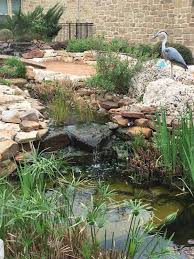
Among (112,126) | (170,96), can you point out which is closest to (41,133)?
(112,126)

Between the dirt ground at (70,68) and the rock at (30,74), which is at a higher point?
the rock at (30,74)

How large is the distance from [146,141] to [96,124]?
3.87ft

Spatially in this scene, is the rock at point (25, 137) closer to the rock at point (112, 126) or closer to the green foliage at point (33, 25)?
the rock at point (112, 126)

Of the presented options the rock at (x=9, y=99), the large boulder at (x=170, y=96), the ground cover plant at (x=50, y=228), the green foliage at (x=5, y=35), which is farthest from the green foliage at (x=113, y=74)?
the green foliage at (x=5, y=35)

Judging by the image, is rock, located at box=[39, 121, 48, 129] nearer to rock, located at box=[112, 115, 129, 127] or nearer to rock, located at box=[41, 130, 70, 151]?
rock, located at box=[41, 130, 70, 151]

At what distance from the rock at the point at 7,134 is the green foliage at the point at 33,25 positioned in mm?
10420

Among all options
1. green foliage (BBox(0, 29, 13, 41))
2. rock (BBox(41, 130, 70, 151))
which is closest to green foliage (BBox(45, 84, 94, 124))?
rock (BBox(41, 130, 70, 151))

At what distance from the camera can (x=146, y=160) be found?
577 centimetres

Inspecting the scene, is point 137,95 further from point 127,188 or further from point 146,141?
point 127,188

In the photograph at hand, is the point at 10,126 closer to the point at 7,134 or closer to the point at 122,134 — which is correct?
the point at 7,134

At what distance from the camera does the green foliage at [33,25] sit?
54.0 feet

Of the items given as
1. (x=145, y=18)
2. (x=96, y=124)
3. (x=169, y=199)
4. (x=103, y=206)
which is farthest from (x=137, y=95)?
(x=145, y=18)

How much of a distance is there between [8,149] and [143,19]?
11.9 meters

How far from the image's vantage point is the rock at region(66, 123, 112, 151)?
6.62 metres
